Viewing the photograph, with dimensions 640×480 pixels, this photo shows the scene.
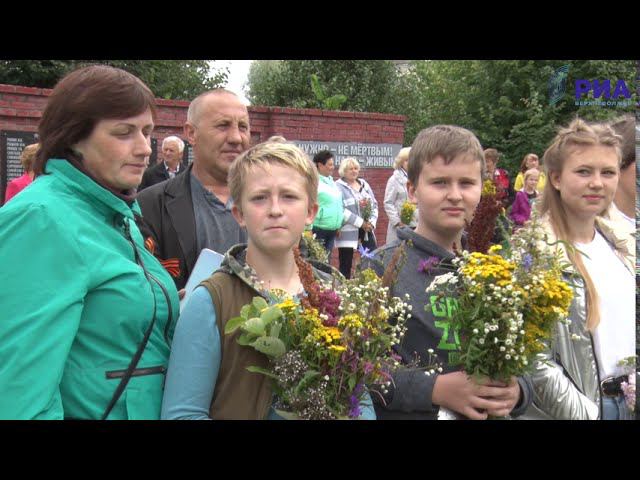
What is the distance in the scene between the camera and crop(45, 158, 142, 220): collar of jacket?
2.19 meters

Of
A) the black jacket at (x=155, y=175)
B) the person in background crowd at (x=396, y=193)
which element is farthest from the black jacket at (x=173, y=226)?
the person in background crowd at (x=396, y=193)

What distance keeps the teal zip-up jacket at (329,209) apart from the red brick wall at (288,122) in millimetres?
Answer: 2994

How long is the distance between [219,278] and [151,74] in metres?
16.5

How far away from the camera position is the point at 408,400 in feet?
8.36

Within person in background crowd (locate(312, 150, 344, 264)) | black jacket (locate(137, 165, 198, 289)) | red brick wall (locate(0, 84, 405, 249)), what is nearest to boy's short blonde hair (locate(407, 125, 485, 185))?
black jacket (locate(137, 165, 198, 289))

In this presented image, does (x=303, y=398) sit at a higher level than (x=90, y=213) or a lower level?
lower

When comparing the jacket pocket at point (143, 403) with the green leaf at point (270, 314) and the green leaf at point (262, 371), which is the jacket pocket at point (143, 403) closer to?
the green leaf at point (262, 371)

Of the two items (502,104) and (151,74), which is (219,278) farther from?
(502,104)

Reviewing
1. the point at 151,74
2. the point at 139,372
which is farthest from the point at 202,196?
the point at 151,74

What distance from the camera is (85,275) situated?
2020 millimetres

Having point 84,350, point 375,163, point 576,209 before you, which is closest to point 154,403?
point 84,350

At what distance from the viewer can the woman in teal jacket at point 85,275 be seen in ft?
6.31

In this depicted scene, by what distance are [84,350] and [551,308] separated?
4.44 ft

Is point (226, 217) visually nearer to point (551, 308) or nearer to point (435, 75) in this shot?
point (551, 308)
